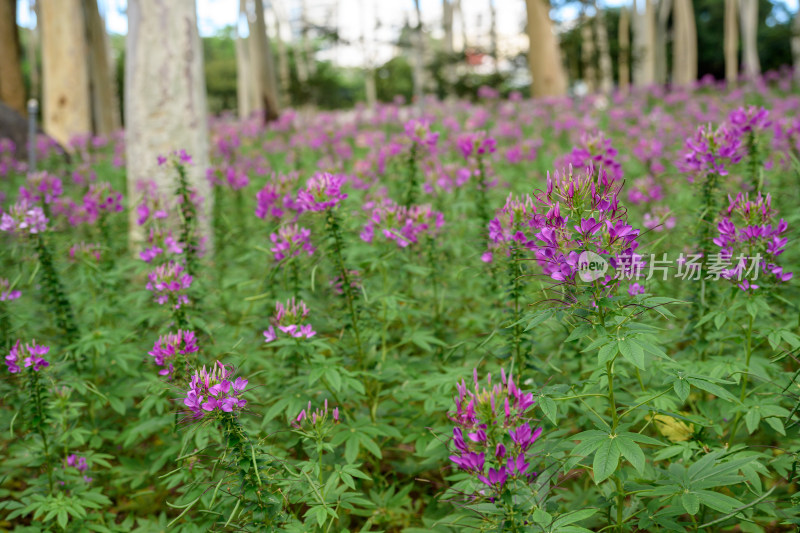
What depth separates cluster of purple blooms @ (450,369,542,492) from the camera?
1.56 m

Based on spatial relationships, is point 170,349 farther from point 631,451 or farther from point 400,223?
point 631,451

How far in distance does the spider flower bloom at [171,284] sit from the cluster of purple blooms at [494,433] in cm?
158

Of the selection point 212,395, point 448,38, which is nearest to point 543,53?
point 448,38

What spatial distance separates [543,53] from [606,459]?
15.0 metres

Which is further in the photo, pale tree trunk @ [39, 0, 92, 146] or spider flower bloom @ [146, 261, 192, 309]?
pale tree trunk @ [39, 0, 92, 146]

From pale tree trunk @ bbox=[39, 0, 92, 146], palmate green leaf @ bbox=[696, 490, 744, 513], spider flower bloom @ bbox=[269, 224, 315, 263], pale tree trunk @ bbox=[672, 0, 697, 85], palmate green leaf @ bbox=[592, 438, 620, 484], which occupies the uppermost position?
pale tree trunk @ bbox=[672, 0, 697, 85]

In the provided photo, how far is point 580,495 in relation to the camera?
2525mm

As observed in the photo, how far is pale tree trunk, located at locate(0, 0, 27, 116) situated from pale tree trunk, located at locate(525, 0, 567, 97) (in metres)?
11.4

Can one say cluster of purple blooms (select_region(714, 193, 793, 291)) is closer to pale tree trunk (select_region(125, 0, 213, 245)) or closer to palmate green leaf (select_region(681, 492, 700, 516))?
palmate green leaf (select_region(681, 492, 700, 516))

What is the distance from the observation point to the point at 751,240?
230cm

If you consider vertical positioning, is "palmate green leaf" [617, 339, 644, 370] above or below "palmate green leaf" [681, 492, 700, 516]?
above

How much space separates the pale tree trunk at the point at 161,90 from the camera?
5.20 metres

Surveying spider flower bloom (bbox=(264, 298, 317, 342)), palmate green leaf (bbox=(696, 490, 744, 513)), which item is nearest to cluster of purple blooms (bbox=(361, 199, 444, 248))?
spider flower bloom (bbox=(264, 298, 317, 342))

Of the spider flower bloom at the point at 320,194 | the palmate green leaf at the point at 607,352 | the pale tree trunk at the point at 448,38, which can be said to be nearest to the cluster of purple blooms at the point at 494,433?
the palmate green leaf at the point at 607,352
